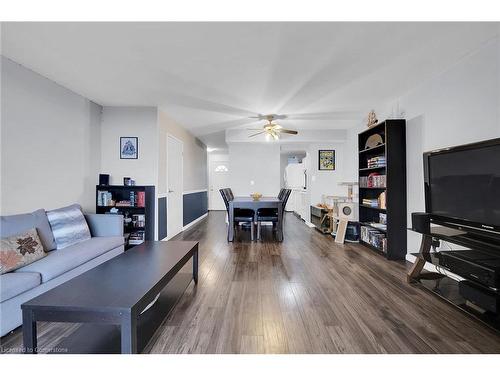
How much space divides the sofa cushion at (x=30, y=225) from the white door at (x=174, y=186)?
218 centimetres

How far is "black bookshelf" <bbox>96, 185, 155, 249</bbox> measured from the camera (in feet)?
12.4

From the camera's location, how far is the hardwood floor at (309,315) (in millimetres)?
1540

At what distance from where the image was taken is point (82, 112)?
3.49 m

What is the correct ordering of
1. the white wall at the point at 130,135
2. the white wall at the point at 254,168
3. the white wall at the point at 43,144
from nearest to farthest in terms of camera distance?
the white wall at the point at 43,144 → the white wall at the point at 130,135 → the white wall at the point at 254,168

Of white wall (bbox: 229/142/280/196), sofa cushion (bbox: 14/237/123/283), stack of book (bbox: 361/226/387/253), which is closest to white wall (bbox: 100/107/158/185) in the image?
sofa cushion (bbox: 14/237/123/283)

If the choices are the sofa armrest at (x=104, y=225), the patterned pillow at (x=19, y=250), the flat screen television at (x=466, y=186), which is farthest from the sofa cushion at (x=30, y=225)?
the flat screen television at (x=466, y=186)

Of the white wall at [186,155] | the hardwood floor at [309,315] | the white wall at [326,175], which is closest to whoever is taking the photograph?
the hardwood floor at [309,315]

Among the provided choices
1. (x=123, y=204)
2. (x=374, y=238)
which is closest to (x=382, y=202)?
(x=374, y=238)

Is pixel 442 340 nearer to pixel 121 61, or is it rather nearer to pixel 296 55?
pixel 296 55

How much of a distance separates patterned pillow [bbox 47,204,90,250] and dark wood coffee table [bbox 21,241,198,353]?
106 centimetres

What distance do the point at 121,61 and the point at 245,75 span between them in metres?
1.34

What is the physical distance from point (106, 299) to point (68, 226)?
5.85ft

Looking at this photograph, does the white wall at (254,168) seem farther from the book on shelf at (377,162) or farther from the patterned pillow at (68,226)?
the patterned pillow at (68,226)

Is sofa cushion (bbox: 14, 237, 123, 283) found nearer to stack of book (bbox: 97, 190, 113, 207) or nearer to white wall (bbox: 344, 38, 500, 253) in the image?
stack of book (bbox: 97, 190, 113, 207)
